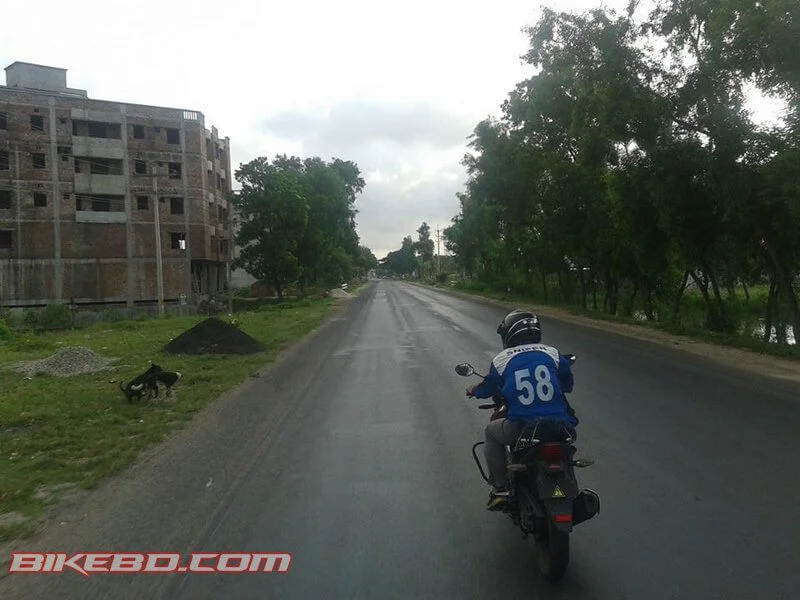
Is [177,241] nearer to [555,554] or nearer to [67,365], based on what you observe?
[67,365]

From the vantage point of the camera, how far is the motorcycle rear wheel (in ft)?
12.1

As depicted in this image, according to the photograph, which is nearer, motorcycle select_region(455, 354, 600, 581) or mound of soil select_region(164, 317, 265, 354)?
motorcycle select_region(455, 354, 600, 581)

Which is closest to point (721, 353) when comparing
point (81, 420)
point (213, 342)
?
point (213, 342)

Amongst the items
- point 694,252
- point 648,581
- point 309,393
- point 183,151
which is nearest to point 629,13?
point 694,252

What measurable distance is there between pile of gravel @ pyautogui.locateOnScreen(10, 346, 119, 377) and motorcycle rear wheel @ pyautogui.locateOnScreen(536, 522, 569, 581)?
12.0 metres

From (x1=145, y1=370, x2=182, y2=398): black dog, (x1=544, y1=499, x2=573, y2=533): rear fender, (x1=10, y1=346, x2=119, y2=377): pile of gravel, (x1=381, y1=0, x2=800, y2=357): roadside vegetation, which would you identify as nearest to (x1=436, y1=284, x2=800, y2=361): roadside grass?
(x1=381, y1=0, x2=800, y2=357): roadside vegetation

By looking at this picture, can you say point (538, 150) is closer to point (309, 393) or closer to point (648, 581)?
point (309, 393)

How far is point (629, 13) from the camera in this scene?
53.5ft

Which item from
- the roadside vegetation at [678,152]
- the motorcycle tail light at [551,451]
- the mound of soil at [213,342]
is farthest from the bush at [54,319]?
the motorcycle tail light at [551,451]

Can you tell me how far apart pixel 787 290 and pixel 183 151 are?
42.2 meters

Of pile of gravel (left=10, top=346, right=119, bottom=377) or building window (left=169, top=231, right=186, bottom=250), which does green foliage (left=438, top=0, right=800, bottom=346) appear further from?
building window (left=169, top=231, right=186, bottom=250)

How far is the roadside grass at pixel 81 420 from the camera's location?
5934 millimetres

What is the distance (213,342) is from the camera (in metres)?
16.5

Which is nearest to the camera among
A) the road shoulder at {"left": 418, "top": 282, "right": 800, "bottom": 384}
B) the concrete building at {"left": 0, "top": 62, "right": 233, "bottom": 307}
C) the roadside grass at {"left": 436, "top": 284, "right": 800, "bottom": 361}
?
the road shoulder at {"left": 418, "top": 282, "right": 800, "bottom": 384}
